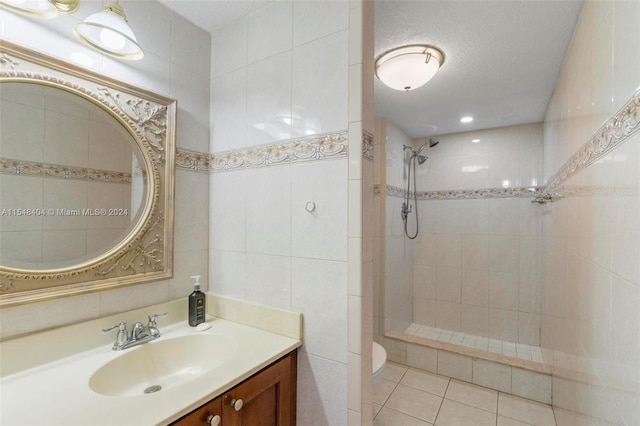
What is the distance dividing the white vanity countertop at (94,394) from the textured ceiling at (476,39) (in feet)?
5.24

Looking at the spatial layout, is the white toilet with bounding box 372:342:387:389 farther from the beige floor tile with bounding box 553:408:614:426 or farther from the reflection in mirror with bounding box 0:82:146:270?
the reflection in mirror with bounding box 0:82:146:270

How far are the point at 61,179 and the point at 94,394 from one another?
2.55ft

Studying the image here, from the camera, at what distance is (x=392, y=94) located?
90.8 inches

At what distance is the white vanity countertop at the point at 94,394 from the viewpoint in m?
0.75

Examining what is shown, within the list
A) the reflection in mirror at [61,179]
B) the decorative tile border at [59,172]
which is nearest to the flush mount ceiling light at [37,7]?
the reflection in mirror at [61,179]

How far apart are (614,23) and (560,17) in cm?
66

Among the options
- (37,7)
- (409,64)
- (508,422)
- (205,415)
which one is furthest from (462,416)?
(37,7)

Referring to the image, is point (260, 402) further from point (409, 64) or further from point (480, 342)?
point (480, 342)

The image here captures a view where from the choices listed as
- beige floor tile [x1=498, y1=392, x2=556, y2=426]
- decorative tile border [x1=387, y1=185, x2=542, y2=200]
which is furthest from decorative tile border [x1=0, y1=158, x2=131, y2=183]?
beige floor tile [x1=498, y1=392, x2=556, y2=426]

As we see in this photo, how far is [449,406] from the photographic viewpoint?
2.14 metres

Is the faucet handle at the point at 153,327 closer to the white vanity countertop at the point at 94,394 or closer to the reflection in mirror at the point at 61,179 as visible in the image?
the white vanity countertop at the point at 94,394

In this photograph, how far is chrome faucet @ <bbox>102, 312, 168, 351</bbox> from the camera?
3.78ft

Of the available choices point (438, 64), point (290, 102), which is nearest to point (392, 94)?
point (438, 64)

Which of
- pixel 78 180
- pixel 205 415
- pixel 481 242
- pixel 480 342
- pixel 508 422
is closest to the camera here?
pixel 205 415
